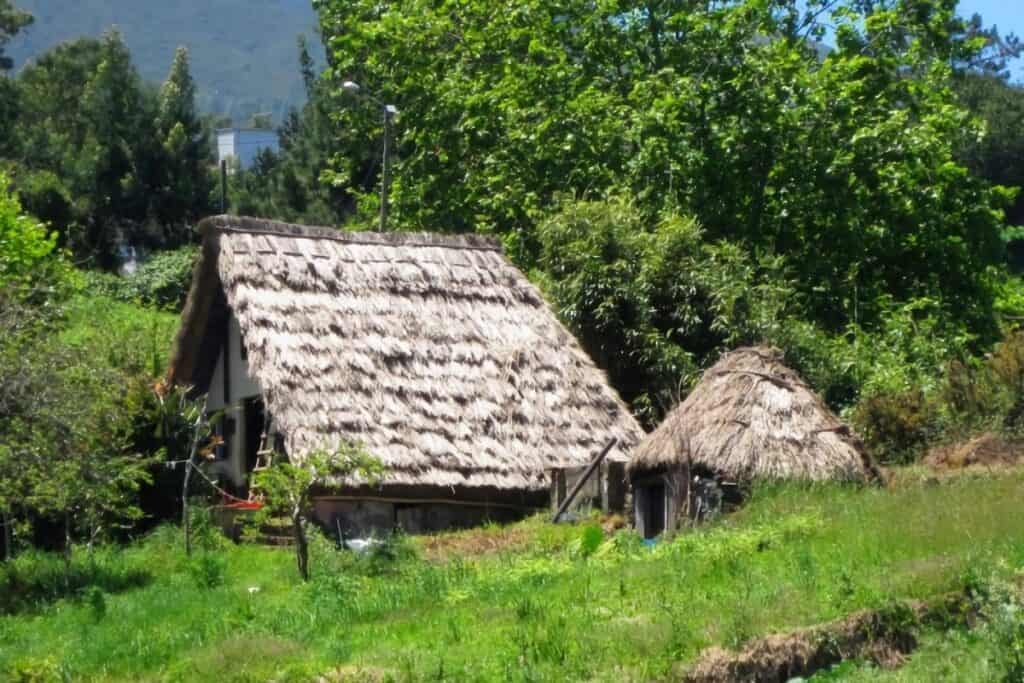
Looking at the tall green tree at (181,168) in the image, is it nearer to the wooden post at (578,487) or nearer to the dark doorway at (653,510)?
the wooden post at (578,487)

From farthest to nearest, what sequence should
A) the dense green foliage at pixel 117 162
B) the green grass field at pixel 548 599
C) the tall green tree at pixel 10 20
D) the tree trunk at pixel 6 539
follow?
the tall green tree at pixel 10 20 < the dense green foliage at pixel 117 162 < the tree trunk at pixel 6 539 < the green grass field at pixel 548 599

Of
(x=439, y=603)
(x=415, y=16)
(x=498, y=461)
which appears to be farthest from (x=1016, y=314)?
(x=439, y=603)

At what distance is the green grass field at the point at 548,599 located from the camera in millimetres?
10734

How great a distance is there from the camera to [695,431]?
16.8 m

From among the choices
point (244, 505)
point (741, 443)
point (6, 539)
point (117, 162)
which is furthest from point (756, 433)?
point (117, 162)

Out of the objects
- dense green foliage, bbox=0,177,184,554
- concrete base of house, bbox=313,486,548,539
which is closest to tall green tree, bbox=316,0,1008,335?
concrete base of house, bbox=313,486,548,539

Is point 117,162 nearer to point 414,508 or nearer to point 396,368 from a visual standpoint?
point 396,368

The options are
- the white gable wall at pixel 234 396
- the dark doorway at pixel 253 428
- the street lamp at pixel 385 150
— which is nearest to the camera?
the white gable wall at pixel 234 396

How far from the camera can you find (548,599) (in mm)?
12367

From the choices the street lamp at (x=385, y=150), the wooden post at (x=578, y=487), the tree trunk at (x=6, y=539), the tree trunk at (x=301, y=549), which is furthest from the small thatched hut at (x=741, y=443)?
the street lamp at (x=385, y=150)

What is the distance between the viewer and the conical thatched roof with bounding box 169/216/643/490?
1845 centimetres

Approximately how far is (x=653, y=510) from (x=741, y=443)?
A: 1.34 metres

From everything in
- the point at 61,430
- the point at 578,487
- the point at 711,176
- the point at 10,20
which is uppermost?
the point at 10,20

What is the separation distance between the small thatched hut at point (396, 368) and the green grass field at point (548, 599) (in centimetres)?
230
